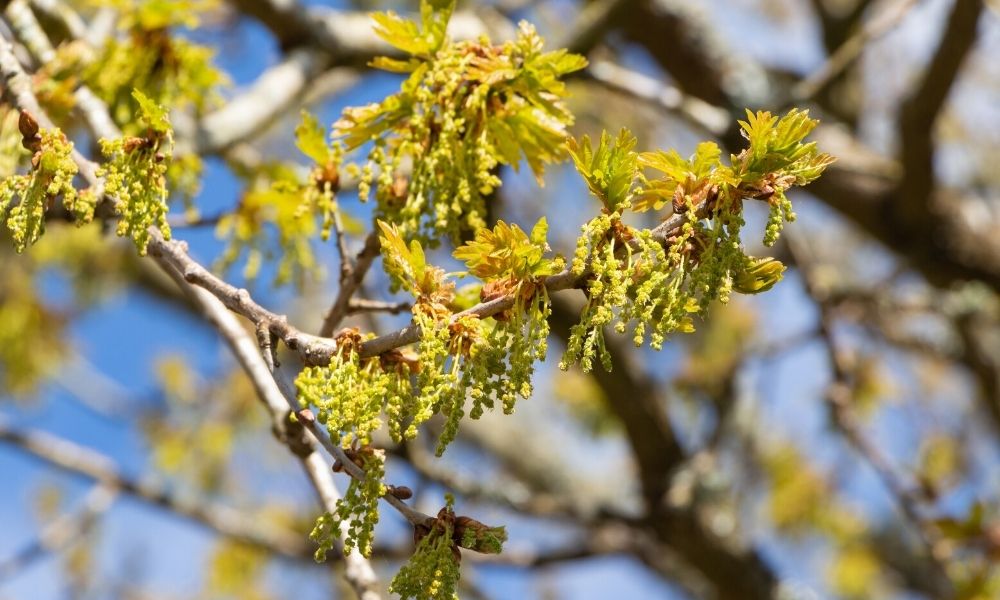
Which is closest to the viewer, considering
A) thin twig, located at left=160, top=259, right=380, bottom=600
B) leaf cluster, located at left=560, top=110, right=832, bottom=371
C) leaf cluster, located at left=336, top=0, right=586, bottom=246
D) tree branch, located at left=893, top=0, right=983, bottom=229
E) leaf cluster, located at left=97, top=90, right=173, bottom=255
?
leaf cluster, located at left=560, top=110, right=832, bottom=371

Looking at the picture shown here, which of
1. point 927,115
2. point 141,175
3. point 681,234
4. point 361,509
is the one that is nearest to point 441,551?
point 361,509

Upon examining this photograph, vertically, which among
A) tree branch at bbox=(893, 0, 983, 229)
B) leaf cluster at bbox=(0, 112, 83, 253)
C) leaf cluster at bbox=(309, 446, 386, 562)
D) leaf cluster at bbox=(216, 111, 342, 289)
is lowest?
leaf cluster at bbox=(309, 446, 386, 562)

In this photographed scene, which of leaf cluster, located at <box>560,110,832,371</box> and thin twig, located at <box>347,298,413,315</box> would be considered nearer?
leaf cluster, located at <box>560,110,832,371</box>

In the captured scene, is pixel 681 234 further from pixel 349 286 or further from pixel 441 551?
pixel 349 286

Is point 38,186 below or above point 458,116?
below

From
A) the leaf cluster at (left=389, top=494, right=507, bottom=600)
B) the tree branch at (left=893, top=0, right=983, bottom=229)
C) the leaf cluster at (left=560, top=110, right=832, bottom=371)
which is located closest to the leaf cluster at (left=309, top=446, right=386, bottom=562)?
the leaf cluster at (left=389, top=494, right=507, bottom=600)

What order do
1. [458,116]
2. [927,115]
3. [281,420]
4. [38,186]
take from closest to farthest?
1. [38,186]
2. [458,116]
3. [281,420]
4. [927,115]

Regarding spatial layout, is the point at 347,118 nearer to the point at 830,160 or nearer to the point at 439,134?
the point at 439,134

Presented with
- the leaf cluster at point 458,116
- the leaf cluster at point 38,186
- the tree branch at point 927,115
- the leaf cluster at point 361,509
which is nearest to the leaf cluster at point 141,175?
the leaf cluster at point 38,186

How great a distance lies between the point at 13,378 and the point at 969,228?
10.9 ft

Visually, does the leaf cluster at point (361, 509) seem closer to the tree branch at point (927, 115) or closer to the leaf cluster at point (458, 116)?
the leaf cluster at point (458, 116)

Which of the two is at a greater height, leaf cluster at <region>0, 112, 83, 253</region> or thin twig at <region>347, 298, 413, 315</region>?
thin twig at <region>347, 298, 413, 315</region>

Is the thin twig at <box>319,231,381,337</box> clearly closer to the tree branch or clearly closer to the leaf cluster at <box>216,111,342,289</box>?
the leaf cluster at <box>216,111,342,289</box>

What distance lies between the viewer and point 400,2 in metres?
4.48
